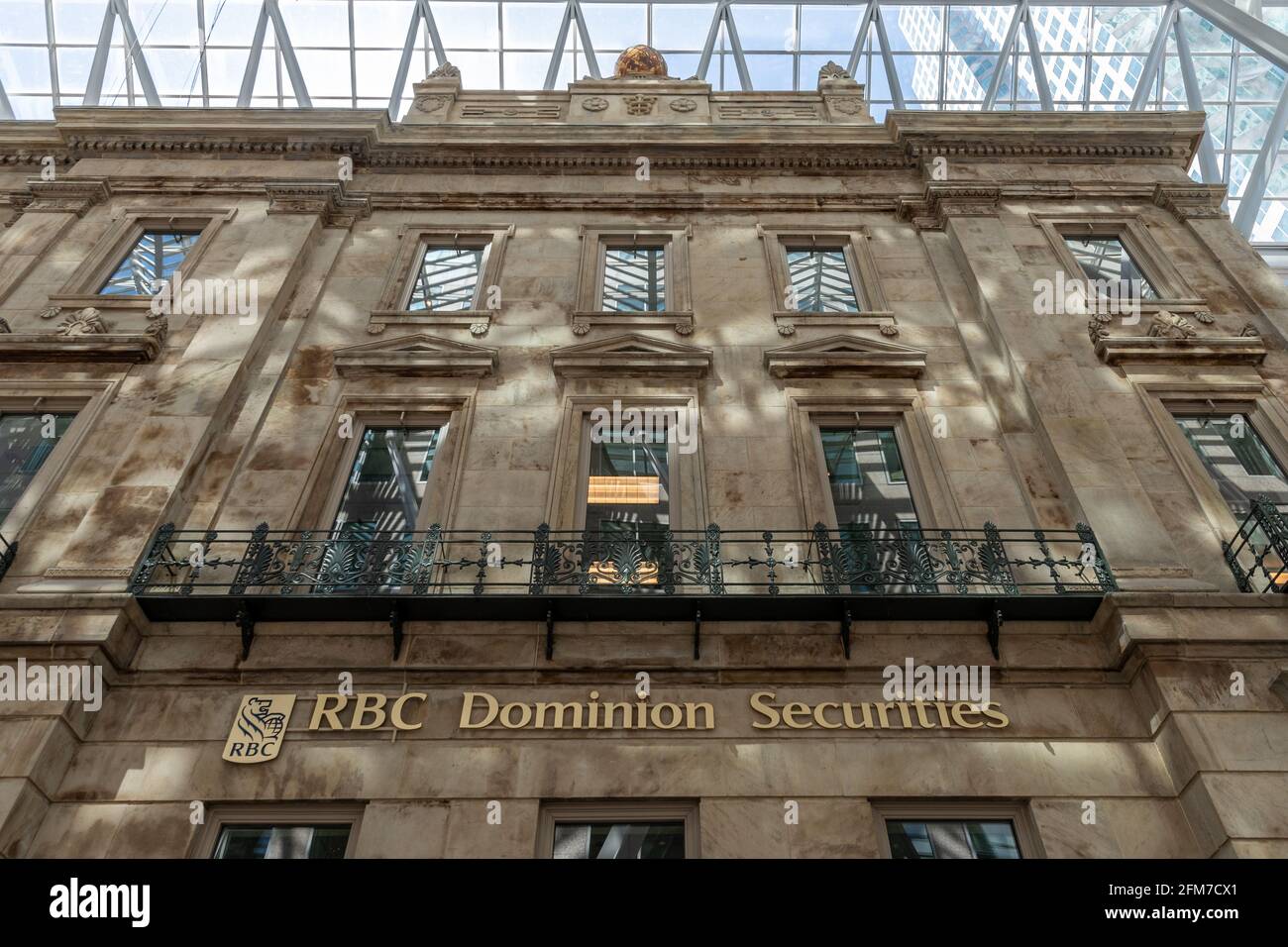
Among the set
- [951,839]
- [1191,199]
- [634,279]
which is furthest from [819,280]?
[951,839]

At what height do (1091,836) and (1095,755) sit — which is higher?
(1095,755)

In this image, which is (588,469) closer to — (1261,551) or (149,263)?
(1261,551)

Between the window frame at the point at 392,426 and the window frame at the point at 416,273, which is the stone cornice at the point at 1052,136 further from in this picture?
the window frame at the point at 392,426

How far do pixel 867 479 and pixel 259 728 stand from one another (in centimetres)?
757

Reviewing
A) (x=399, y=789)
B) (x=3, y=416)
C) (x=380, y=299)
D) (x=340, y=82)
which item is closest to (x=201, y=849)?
(x=399, y=789)

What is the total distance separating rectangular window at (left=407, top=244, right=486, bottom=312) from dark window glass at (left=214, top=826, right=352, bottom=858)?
8184 millimetres

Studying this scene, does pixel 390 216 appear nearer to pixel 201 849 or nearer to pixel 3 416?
pixel 3 416

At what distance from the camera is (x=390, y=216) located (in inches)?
632

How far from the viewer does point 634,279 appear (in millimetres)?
15125

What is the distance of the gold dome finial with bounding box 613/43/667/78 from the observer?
67.7ft

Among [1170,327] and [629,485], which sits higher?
[1170,327]

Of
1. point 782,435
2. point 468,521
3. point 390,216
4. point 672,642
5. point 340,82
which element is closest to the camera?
point 672,642

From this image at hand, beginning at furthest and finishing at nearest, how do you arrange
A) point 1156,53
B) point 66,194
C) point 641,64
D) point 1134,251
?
point 1156,53
point 641,64
point 66,194
point 1134,251

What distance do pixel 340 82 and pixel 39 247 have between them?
15029mm
